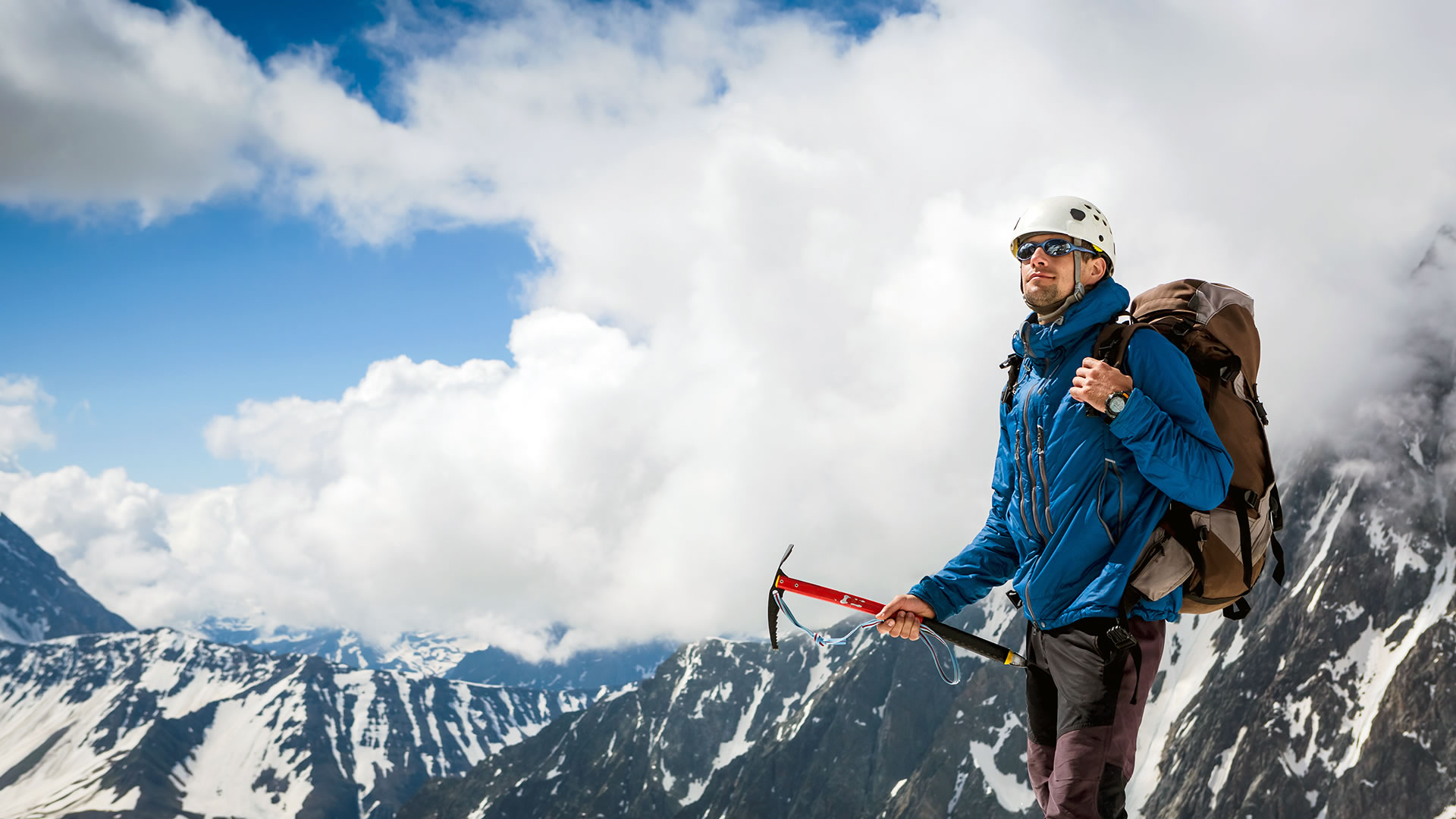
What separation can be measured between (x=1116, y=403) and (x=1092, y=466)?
2.07 feet

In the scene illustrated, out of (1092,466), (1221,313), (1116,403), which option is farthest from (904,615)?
(1221,313)

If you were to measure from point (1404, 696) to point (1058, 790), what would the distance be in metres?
232

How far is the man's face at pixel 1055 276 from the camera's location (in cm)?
686

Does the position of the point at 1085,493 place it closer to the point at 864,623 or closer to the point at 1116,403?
the point at 1116,403

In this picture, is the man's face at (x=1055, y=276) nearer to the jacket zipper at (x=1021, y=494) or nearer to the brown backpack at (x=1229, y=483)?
the brown backpack at (x=1229, y=483)

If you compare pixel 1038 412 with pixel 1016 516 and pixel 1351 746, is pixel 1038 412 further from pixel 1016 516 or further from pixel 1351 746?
pixel 1351 746

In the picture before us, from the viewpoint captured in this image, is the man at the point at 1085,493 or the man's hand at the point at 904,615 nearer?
the man at the point at 1085,493

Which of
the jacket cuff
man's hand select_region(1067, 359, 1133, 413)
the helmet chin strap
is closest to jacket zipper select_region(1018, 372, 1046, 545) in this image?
the helmet chin strap

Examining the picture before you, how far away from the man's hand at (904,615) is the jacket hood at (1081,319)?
2149 millimetres

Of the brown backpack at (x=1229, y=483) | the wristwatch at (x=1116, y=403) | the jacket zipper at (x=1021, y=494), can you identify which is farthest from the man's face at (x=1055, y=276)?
the wristwatch at (x=1116, y=403)

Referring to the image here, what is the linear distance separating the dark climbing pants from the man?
0.01 meters

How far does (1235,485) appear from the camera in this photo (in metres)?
6.11

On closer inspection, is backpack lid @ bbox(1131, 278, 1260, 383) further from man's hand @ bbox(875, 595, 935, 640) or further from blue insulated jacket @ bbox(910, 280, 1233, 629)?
man's hand @ bbox(875, 595, 935, 640)

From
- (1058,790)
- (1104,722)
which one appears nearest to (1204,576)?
(1104,722)
